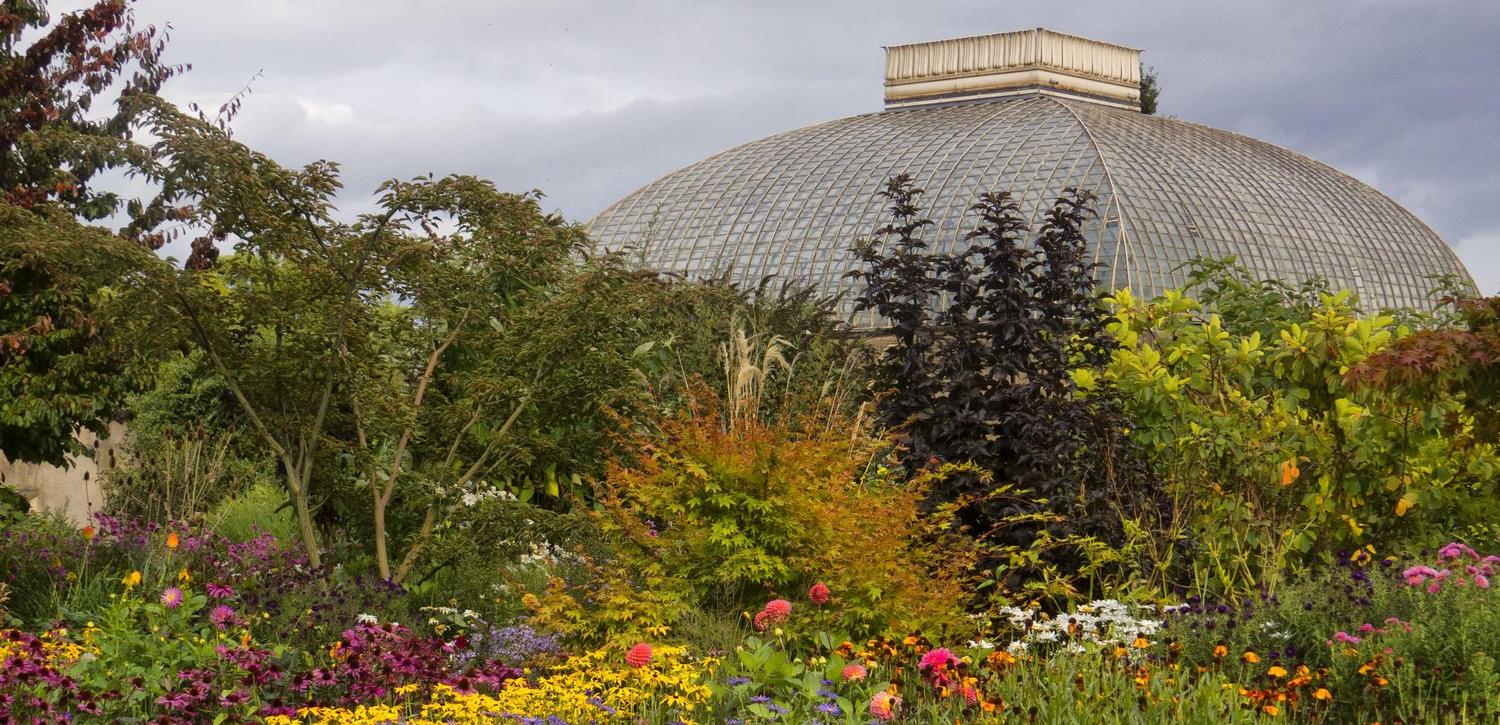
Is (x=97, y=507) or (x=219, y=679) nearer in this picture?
(x=219, y=679)

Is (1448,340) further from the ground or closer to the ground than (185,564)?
further from the ground

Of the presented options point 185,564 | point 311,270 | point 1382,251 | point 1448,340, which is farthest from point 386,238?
point 1382,251

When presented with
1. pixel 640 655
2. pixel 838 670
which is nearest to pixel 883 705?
pixel 838 670

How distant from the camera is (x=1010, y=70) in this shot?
4572cm

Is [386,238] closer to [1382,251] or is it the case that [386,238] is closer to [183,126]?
[183,126]

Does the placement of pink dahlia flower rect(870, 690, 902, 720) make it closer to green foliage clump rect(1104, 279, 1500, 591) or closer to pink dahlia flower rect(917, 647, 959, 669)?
pink dahlia flower rect(917, 647, 959, 669)

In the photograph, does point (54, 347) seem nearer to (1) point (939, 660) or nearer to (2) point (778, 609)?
(2) point (778, 609)

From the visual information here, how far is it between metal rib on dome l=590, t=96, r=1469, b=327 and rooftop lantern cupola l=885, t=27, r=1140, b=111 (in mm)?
1698

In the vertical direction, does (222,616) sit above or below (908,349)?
below

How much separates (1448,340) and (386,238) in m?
6.85

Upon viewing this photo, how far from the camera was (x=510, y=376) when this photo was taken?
37.8 ft

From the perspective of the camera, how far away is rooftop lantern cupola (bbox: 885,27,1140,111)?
45594 millimetres

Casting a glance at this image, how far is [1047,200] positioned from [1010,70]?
13406 mm

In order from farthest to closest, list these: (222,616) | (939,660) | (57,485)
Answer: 1. (57,485)
2. (222,616)
3. (939,660)
